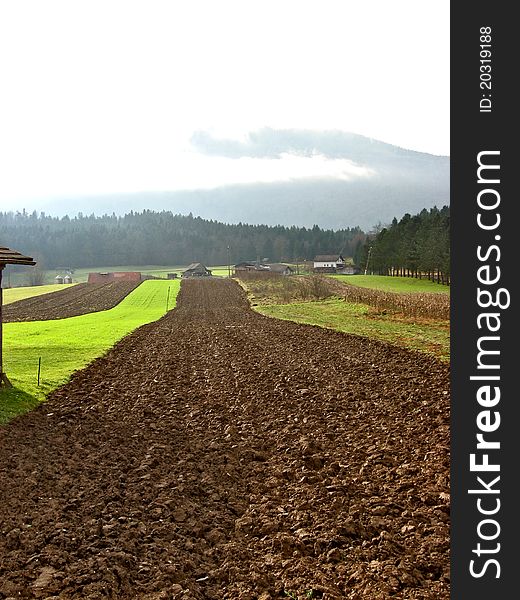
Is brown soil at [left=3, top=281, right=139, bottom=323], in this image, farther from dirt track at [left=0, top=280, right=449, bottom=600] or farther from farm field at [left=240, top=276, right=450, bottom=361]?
dirt track at [left=0, top=280, right=449, bottom=600]

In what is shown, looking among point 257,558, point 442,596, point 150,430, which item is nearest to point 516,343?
point 442,596

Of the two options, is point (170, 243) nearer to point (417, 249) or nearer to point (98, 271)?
point (98, 271)

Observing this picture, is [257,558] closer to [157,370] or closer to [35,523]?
[35,523]

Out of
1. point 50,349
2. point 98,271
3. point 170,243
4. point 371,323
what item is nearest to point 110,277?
point 98,271

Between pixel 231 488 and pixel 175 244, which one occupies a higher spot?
pixel 175 244

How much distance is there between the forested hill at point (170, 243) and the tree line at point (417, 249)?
189ft

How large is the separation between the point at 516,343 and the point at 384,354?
16196 millimetres

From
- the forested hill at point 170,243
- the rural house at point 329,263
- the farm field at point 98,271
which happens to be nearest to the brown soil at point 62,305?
the farm field at point 98,271

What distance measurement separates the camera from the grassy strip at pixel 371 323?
931 inches

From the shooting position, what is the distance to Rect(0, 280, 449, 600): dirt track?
6723mm

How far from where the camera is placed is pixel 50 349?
2356 cm

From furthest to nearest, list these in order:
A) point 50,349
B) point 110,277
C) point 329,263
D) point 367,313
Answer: point 329,263 → point 110,277 → point 367,313 → point 50,349

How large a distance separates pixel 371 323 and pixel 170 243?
147 meters

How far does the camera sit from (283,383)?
658 inches
